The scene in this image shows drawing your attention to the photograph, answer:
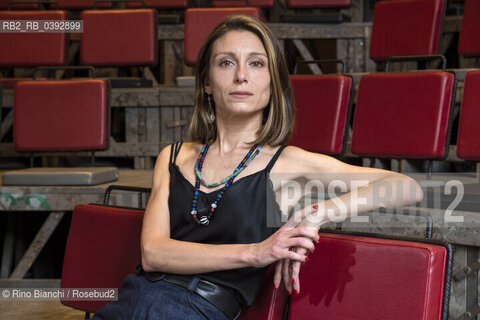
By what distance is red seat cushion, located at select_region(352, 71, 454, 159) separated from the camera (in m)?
1.13

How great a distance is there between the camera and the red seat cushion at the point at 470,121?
108cm

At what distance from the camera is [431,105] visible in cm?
114

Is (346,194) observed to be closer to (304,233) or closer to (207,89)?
(304,233)

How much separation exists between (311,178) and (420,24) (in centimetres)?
120

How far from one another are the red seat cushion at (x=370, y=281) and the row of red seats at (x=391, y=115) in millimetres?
558

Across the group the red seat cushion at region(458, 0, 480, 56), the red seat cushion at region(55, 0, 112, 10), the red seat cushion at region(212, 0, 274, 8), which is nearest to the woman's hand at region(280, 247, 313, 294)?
the red seat cushion at region(458, 0, 480, 56)

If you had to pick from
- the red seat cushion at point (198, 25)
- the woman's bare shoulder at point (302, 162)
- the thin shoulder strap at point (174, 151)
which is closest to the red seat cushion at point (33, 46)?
the red seat cushion at point (198, 25)

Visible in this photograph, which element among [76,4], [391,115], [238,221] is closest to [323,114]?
[391,115]

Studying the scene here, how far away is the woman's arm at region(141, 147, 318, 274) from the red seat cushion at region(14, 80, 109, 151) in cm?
81

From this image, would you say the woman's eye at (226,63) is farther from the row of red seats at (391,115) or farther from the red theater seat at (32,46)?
the red theater seat at (32,46)

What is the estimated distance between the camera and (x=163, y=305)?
1.97ft

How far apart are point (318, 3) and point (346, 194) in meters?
1.57

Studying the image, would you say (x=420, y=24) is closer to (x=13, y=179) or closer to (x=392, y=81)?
(x=392, y=81)

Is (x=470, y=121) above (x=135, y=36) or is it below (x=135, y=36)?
below
